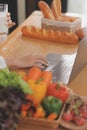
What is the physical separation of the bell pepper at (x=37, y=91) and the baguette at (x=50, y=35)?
2.65 ft

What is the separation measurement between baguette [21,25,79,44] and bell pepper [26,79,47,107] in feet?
2.65

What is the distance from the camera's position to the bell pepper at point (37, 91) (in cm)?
73

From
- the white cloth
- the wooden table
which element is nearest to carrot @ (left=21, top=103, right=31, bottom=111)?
the wooden table

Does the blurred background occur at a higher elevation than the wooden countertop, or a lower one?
lower

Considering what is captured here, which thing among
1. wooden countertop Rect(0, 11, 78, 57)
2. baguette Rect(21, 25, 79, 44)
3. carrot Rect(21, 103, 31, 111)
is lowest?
wooden countertop Rect(0, 11, 78, 57)

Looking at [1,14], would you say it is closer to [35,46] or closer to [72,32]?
[35,46]

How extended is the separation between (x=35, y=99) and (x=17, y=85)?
4.0 inches

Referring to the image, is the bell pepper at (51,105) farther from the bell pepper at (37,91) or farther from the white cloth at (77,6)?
the white cloth at (77,6)

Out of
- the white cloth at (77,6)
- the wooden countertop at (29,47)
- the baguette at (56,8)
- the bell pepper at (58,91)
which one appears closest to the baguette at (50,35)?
the wooden countertop at (29,47)

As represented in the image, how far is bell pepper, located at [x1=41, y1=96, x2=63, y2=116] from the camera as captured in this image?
735 mm

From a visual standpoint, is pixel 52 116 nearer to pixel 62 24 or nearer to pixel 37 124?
pixel 37 124

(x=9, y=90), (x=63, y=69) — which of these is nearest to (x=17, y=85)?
(x=9, y=90)

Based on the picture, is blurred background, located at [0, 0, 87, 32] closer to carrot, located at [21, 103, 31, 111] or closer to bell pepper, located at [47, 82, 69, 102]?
bell pepper, located at [47, 82, 69, 102]

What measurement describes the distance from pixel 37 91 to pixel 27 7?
243 cm
